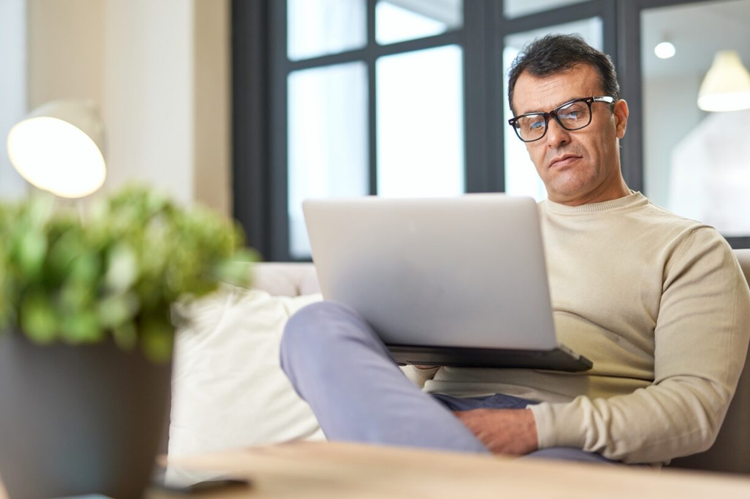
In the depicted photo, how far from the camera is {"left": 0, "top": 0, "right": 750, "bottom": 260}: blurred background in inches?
94.6

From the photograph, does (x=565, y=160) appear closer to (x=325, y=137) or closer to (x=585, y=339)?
(x=585, y=339)

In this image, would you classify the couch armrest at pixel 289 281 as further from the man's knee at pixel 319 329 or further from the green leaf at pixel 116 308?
the green leaf at pixel 116 308

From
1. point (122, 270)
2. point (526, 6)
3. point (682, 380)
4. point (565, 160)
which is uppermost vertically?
point (526, 6)

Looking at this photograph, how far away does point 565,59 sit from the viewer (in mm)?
1611

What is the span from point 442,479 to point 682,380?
748 mm

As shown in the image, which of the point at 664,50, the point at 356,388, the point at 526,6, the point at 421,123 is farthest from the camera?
the point at 421,123

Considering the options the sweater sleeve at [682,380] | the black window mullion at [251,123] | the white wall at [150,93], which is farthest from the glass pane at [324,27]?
the sweater sleeve at [682,380]

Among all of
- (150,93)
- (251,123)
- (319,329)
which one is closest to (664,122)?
(251,123)

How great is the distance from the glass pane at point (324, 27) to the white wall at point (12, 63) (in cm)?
97

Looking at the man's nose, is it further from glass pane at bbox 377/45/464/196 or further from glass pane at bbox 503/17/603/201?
glass pane at bbox 377/45/464/196

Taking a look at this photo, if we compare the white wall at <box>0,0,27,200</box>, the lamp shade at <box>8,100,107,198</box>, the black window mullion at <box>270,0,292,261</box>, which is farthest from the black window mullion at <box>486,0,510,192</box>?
the white wall at <box>0,0,27,200</box>

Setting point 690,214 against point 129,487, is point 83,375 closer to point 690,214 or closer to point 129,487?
point 129,487

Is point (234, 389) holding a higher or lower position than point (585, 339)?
lower

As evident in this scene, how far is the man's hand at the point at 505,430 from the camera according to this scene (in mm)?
1126
